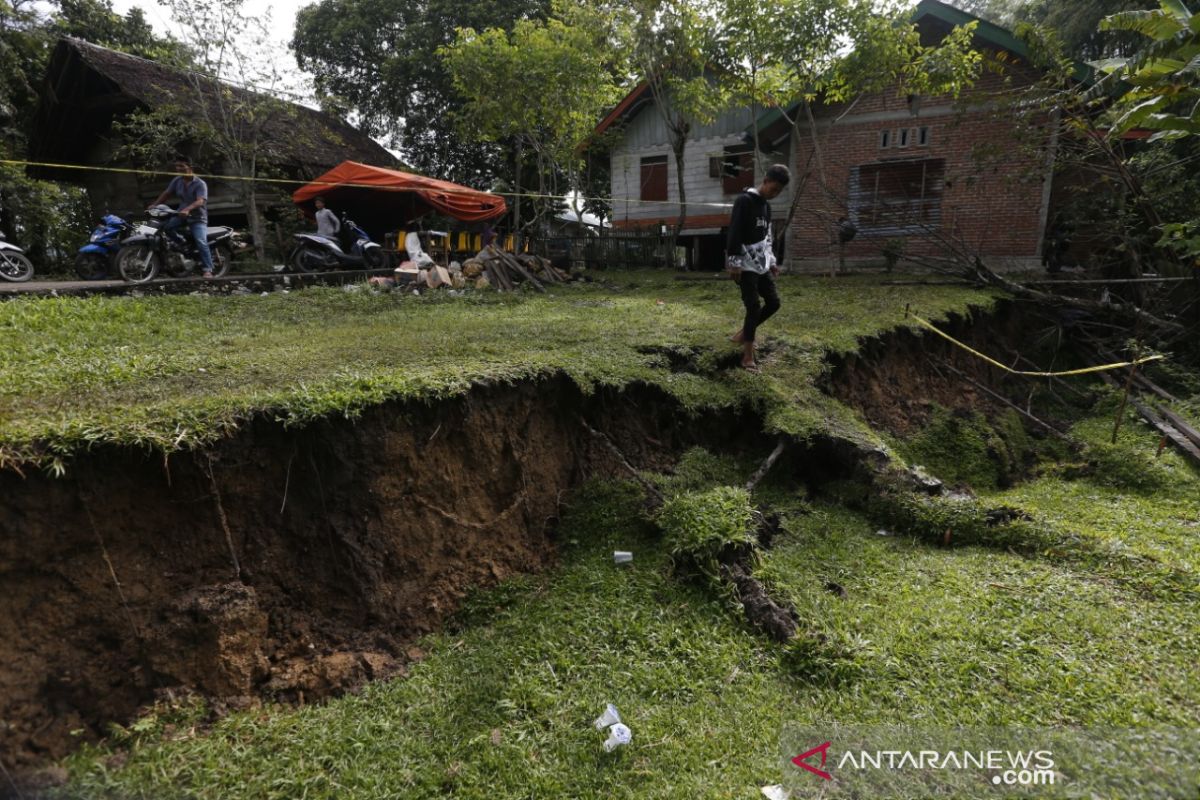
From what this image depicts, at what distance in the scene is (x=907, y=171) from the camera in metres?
14.4

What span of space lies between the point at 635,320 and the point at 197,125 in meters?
9.64

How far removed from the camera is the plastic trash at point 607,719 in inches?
113

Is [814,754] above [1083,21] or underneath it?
underneath

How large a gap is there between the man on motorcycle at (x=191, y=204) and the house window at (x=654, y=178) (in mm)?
12693

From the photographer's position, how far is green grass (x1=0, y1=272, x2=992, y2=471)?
125 inches

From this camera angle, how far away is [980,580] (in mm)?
3754

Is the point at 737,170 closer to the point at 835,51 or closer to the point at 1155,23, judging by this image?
the point at 835,51

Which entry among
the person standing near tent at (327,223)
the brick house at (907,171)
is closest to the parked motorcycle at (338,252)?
the person standing near tent at (327,223)

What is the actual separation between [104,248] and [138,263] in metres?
0.42

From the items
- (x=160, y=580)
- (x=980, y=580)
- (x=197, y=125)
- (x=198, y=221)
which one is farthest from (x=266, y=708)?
(x=197, y=125)

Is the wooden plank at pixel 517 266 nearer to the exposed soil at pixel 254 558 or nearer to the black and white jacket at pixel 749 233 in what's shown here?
the black and white jacket at pixel 749 233

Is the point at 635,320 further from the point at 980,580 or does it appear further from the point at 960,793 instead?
the point at 960,793

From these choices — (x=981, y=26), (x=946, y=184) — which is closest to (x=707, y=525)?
(x=946, y=184)

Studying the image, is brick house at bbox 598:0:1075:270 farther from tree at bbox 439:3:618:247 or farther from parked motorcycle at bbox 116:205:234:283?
parked motorcycle at bbox 116:205:234:283
